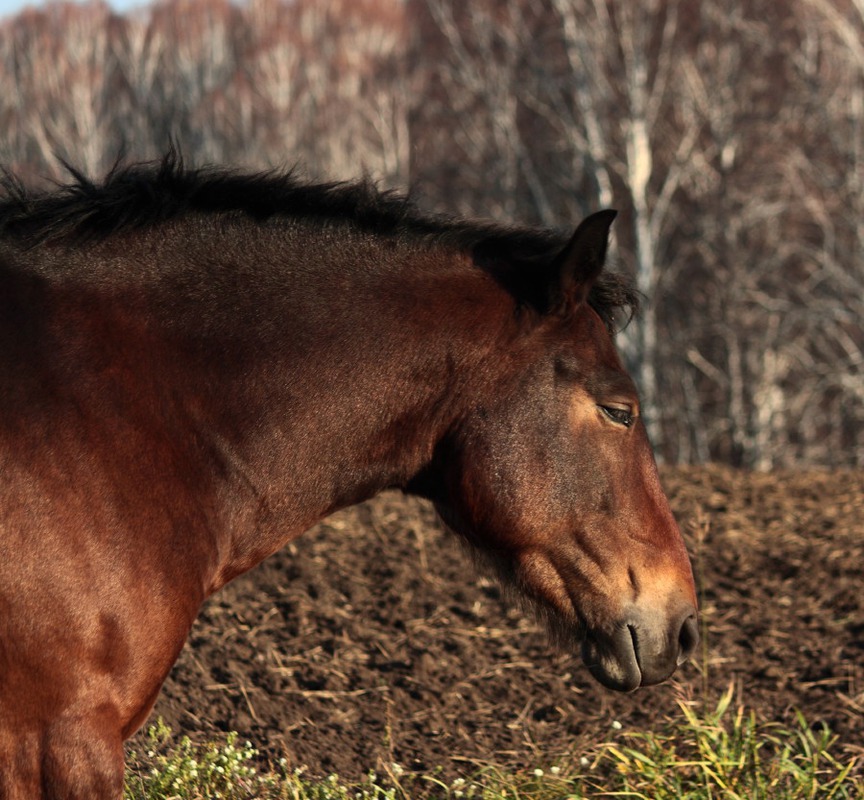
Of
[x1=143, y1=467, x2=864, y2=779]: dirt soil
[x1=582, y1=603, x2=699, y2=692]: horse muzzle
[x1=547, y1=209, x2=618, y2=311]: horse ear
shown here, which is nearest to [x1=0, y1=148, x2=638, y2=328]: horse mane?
[x1=547, y1=209, x2=618, y2=311]: horse ear

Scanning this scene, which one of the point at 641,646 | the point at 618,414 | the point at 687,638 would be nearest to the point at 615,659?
the point at 641,646

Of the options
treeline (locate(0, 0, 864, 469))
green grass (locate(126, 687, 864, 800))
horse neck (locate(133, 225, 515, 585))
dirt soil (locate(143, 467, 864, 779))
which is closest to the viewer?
horse neck (locate(133, 225, 515, 585))

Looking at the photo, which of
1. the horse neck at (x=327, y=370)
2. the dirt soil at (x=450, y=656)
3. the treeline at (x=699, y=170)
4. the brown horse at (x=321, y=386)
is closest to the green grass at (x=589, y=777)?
the dirt soil at (x=450, y=656)

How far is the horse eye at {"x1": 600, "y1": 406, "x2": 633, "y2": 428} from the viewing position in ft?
10.5

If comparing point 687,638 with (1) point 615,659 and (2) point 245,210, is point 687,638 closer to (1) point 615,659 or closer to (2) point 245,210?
(1) point 615,659

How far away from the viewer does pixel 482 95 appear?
1636 centimetres

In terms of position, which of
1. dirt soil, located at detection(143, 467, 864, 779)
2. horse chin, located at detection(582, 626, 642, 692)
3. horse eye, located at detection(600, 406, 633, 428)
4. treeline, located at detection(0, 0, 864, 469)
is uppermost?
horse eye, located at detection(600, 406, 633, 428)

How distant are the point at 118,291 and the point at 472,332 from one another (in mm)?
977

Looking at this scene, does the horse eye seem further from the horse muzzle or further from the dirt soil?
the dirt soil

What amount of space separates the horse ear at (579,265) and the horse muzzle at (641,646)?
898 millimetres

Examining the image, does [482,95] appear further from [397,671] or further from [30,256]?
[30,256]

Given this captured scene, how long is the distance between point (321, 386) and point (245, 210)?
1.87 feet

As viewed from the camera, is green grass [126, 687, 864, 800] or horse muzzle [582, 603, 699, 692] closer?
horse muzzle [582, 603, 699, 692]

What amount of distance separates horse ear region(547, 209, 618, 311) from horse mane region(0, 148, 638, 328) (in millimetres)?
127
